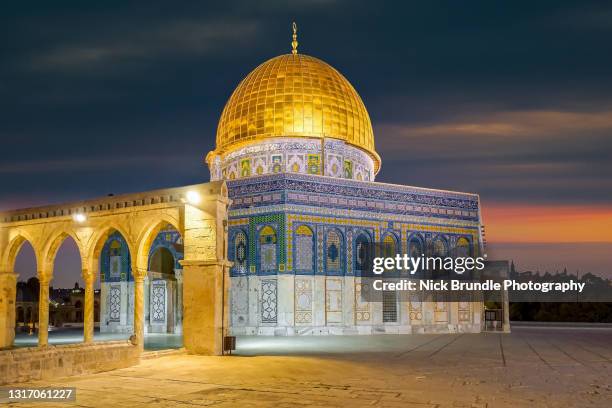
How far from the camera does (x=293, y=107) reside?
1105 inches

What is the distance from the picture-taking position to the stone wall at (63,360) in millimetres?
9680

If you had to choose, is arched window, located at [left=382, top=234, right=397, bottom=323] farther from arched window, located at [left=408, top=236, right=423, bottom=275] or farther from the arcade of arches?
the arcade of arches

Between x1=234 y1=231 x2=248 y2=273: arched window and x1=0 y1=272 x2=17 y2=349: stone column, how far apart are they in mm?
7590

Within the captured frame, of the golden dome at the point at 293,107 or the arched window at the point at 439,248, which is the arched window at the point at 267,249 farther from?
the arched window at the point at 439,248

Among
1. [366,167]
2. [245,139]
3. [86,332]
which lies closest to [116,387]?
[86,332]

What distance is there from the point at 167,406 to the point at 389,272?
17544mm

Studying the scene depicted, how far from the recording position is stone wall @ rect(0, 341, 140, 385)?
968cm

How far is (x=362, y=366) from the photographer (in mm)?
12188

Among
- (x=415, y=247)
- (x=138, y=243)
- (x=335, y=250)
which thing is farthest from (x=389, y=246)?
(x=138, y=243)

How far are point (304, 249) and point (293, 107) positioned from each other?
24.8 ft

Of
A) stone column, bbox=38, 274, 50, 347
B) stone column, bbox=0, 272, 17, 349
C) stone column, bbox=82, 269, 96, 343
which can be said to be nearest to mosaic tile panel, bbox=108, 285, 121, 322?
stone column, bbox=0, 272, 17, 349

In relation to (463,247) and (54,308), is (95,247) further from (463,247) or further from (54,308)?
(54,308)

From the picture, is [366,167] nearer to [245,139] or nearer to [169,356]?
[245,139]

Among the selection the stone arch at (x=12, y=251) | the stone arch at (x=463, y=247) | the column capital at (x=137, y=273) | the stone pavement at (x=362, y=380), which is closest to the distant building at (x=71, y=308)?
the stone arch at (x=12, y=251)
